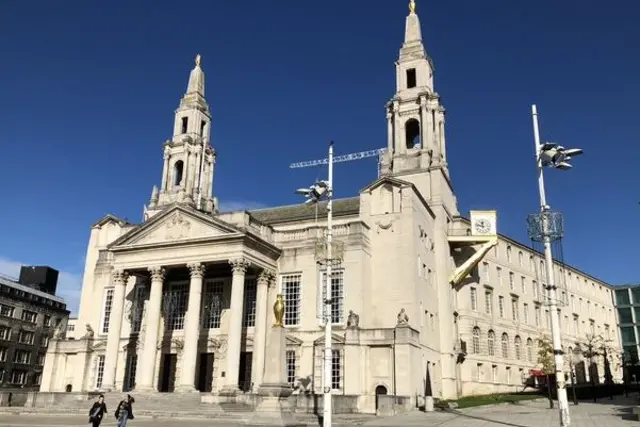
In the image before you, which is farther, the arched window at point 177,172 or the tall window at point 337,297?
the arched window at point 177,172

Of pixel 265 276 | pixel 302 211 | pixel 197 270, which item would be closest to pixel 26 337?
pixel 302 211

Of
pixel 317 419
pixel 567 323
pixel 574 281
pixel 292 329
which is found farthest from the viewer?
pixel 574 281

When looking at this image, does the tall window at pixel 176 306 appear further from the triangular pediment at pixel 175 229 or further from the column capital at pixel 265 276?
the column capital at pixel 265 276

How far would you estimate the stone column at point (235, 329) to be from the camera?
3594cm

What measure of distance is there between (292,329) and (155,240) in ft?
38.9

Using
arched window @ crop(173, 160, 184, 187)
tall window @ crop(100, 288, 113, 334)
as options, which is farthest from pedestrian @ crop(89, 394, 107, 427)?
arched window @ crop(173, 160, 184, 187)

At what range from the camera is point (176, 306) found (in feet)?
146

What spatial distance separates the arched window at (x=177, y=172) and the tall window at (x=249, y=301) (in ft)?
71.5

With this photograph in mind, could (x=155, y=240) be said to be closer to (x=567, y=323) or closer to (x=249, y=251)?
(x=249, y=251)

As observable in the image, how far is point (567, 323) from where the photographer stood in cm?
7075

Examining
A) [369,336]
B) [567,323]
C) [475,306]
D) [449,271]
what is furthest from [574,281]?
[369,336]

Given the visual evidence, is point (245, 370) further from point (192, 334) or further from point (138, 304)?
point (138, 304)

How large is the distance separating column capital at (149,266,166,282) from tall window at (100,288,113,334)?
27.3 feet

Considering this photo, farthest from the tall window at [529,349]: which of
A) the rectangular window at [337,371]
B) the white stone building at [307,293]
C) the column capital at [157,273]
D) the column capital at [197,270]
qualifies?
the column capital at [157,273]
